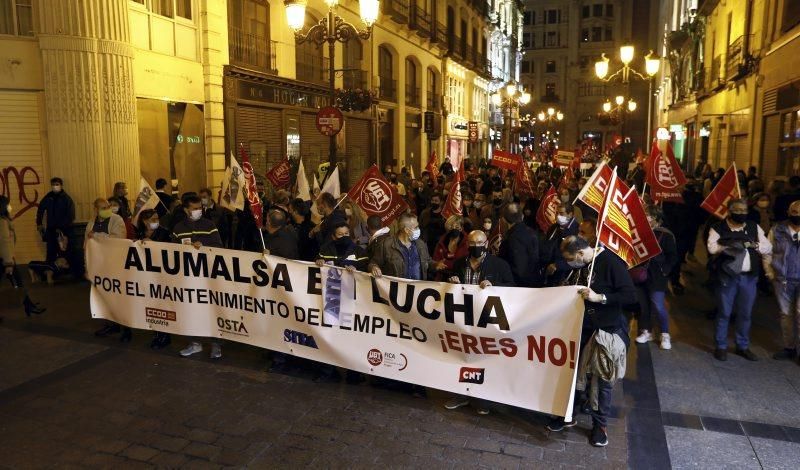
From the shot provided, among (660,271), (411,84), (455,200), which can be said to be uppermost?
(411,84)

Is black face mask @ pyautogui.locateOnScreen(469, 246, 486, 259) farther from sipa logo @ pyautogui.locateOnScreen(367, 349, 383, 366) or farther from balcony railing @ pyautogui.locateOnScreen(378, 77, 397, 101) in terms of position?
balcony railing @ pyautogui.locateOnScreen(378, 77, 397, 101)

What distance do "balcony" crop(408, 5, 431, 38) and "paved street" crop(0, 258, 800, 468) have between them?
74.5 feet

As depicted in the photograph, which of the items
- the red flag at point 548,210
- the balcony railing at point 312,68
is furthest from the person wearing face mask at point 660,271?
the balcony railing at point 312,68

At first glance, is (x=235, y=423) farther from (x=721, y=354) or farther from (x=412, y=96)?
(x=412, y=96)

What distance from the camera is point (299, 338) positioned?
6.50 m

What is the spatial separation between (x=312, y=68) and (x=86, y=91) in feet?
31.2

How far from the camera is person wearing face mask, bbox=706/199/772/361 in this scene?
22.8 feet

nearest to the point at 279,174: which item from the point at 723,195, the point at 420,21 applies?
the point at 723,195

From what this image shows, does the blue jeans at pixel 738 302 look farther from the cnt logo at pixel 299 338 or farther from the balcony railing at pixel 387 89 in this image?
the balcony railing at pixel 387 89

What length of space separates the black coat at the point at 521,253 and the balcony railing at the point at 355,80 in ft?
53.4

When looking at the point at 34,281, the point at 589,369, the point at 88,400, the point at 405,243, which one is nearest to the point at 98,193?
the point at 34,281

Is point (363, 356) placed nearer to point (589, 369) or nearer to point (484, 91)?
point (589, 369)

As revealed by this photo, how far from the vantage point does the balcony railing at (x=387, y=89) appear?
1004 inches

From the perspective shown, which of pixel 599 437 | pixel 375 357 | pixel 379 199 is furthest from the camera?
pixel 379 199
